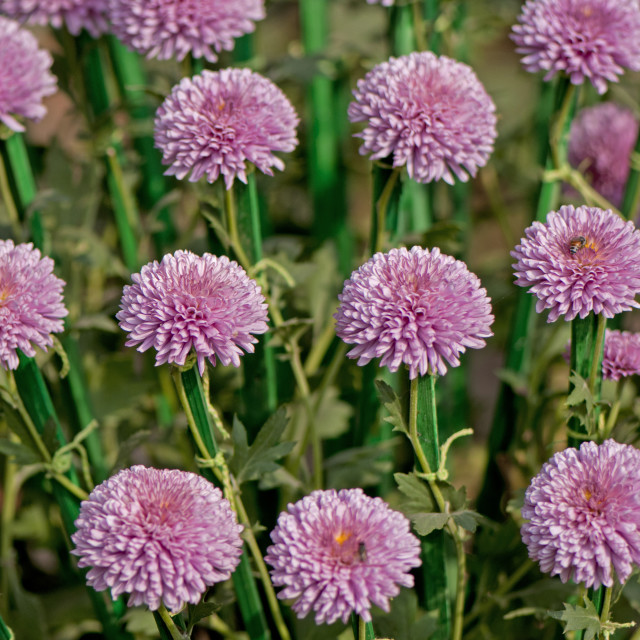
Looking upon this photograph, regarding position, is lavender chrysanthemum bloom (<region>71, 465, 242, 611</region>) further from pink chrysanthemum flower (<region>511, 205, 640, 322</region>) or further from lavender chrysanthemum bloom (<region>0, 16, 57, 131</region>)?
lavender chrysanthemum bloom (<region>0, 16, 57, 131</region>)

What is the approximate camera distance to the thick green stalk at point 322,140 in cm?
118

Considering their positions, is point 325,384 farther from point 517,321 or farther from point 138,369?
point 138,369

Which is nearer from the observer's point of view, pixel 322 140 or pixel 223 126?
pixel 223 126

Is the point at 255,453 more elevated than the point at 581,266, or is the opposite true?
the point at 581,266

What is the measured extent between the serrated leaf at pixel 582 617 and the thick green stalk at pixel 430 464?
0.36 feet

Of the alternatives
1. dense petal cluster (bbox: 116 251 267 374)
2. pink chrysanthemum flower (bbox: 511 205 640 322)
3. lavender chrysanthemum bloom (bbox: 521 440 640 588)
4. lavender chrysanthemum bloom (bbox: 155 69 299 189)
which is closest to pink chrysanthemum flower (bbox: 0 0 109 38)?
lavender chrysanthemum bloom (bbox: 155 69 299 189)

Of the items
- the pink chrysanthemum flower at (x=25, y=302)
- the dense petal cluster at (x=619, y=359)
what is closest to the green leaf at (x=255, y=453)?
the pink chrysanthemum flower at (x=25, y=302)

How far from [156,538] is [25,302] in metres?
0.20

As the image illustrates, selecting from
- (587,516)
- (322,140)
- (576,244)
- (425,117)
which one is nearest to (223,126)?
(425,117)

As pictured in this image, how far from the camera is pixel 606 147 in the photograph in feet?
3.58

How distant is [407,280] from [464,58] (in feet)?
2.31

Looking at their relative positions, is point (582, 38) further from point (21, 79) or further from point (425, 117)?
point (21, 79)

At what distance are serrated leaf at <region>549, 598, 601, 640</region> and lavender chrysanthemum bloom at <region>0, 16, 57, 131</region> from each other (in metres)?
0.58

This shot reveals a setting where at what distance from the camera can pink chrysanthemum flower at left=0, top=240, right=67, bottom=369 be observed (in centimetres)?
63
